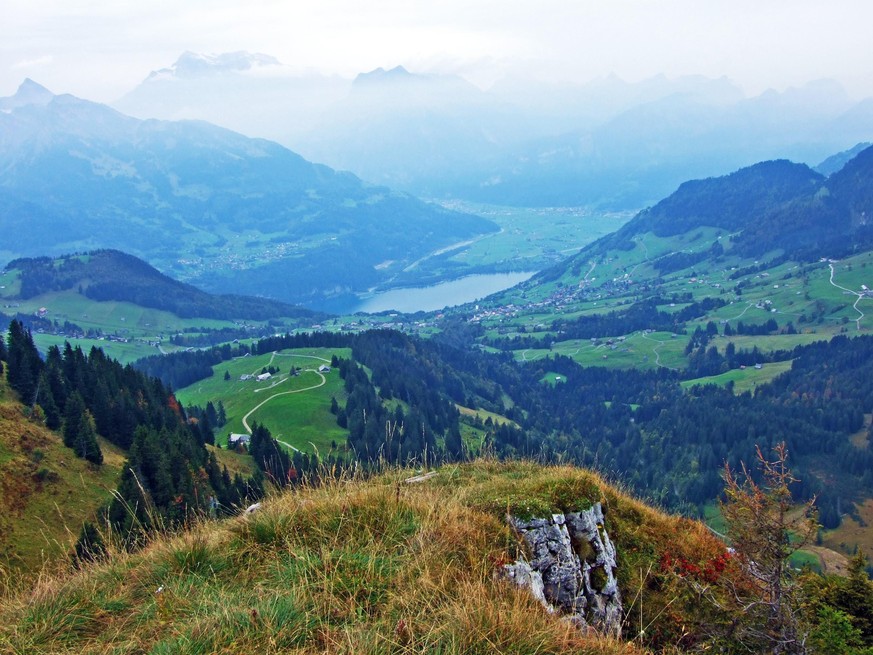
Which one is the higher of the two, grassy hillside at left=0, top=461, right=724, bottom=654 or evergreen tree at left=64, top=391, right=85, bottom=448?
grassy hillside at left=0, top=461, right=724, bottom=654

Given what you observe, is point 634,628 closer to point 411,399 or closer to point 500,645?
point 500,645

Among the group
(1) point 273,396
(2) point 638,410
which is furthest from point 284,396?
(2) point 638,410

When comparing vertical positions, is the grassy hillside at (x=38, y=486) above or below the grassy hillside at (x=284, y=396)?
above

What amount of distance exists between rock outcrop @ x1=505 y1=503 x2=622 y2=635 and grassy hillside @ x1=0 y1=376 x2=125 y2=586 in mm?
23063

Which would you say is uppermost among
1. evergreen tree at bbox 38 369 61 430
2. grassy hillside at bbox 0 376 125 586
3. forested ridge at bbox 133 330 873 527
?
evergreen tree at bbox 38 369 61 430

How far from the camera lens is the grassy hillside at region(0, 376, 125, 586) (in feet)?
94.6

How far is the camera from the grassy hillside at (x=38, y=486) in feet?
94.6

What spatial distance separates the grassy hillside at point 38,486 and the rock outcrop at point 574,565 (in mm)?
23063

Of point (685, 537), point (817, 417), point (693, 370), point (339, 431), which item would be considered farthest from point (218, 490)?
point (693, 370)

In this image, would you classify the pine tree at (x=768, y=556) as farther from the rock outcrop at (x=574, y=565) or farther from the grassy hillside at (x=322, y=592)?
the rock outcrop at (x=574, y=565)

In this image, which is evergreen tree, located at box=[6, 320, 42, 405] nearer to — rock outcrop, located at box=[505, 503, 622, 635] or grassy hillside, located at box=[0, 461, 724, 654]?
grassy hillside, located at box=[0, 461, 724, 654]

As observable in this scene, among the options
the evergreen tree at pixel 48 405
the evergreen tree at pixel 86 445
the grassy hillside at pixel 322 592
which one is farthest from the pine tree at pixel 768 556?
the evergreen tree at pixel 48 405

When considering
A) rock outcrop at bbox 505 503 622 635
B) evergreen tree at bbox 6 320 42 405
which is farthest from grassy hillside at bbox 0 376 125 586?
rock outcrop at bbox 505 503 622 635

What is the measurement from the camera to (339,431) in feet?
327
